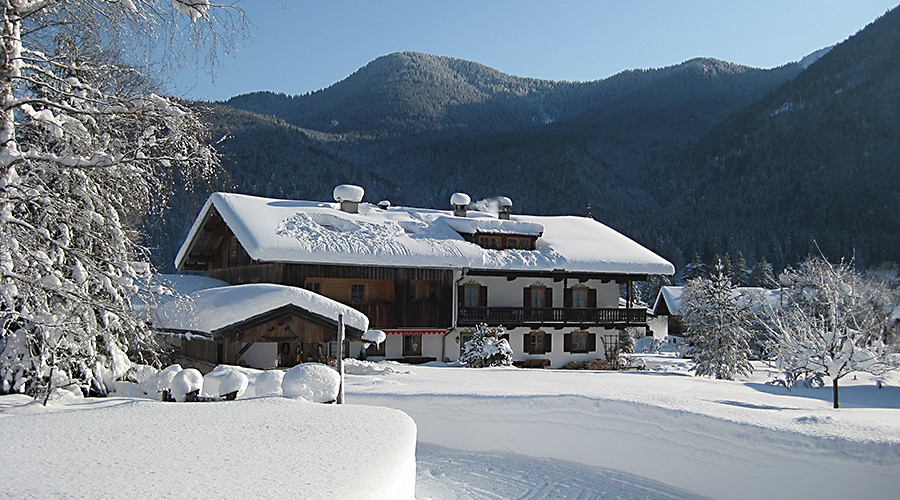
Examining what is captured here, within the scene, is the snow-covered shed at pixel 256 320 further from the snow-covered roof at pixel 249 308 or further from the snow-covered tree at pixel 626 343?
the snow-covered tree at pixel 626 343

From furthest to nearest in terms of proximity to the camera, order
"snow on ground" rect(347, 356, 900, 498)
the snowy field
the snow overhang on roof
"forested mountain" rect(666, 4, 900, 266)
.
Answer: "forested mountain" rect(666, 4, 900, 266), the snow overhang on roof, "snow on ground" rect(347, 356, 900, 498), the snowy field

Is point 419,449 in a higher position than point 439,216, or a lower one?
lower

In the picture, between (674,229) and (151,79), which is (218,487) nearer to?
(151,79)

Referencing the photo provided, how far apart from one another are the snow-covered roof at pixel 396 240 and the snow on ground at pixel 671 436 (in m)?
9.96

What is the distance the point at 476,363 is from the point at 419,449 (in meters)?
13.5

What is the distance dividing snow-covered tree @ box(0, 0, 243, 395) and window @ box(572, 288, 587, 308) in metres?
25.7

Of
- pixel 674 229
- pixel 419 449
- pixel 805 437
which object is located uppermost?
pixel 674 229

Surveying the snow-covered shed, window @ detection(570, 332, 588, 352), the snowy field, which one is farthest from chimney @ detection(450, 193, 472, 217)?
the snow-covered shed

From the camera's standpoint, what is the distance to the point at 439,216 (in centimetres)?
3350

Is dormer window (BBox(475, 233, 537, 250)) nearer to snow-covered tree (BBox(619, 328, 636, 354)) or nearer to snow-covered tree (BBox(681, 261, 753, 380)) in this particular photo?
snow-covered tree (BBox(681, 261, 753, 380))

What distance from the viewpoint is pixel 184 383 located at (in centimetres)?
1050

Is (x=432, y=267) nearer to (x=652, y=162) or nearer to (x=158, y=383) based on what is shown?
(x=158, y=383)

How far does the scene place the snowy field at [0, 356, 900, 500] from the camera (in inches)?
203

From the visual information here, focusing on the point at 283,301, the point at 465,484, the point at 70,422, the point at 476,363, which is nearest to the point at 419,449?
the point at 465,484
